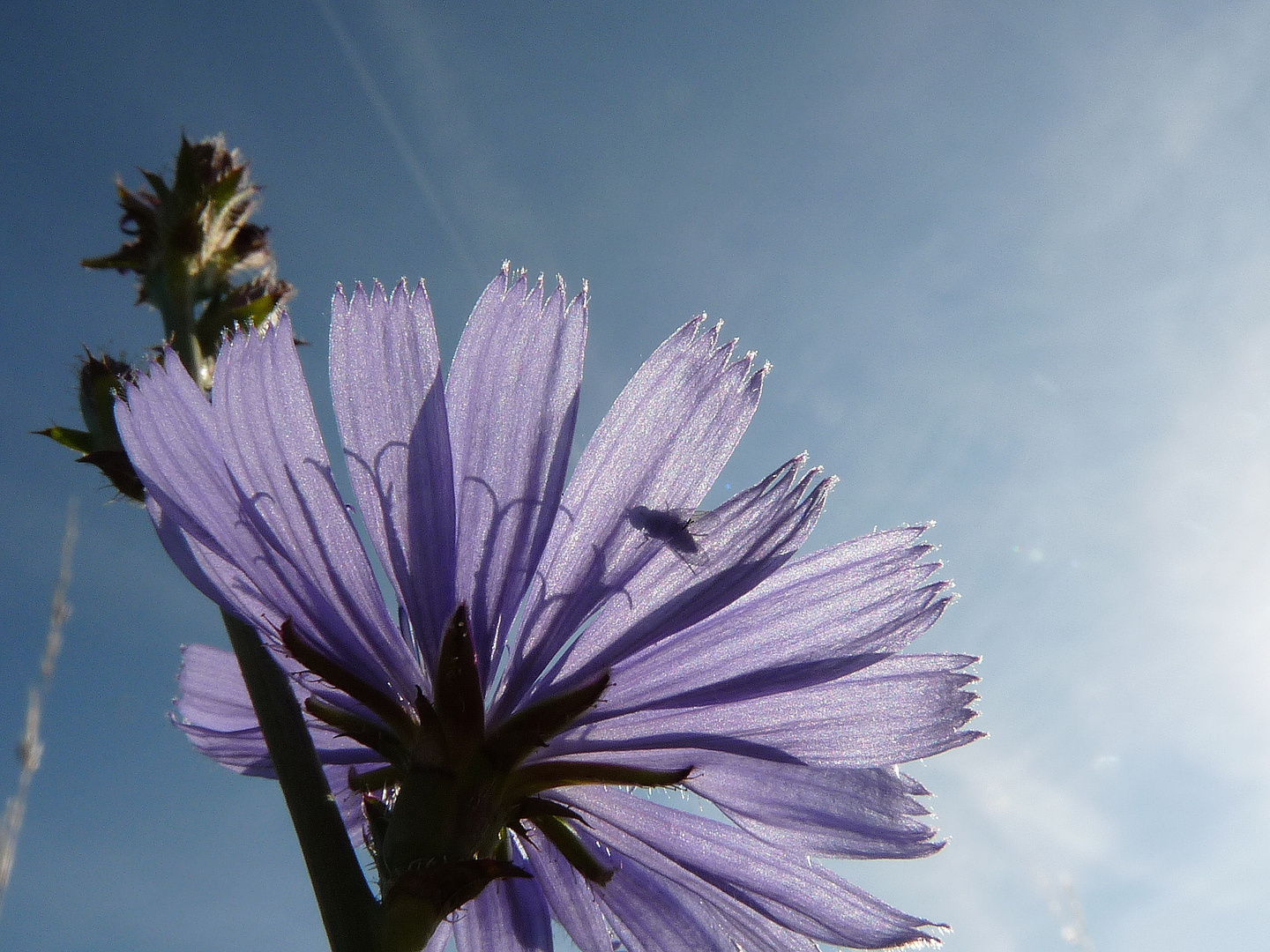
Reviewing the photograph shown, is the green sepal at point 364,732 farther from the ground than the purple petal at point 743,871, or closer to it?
closer to it

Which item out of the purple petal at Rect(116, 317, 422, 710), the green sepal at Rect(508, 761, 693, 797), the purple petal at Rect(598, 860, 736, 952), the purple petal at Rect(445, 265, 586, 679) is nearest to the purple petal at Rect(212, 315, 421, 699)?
the purple petal at Rect(116, 317, 422, 710)

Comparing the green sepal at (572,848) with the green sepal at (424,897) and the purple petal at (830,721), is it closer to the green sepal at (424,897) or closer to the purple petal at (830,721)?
the purple petal at (830,721)

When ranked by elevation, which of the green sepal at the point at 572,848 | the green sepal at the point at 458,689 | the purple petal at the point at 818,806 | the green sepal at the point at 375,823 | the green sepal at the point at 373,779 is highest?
the purple petal at the point at 818,806

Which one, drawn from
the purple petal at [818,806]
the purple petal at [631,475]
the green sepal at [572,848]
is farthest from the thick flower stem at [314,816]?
the purple petal at [818,806]

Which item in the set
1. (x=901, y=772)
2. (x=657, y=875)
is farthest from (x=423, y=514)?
(x=901, y=772)

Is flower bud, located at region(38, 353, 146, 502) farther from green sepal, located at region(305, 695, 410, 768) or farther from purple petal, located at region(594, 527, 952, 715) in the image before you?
purple petal, located at region(594, 527, 952, 715)

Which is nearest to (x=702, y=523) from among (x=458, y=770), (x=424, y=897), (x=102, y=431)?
(x=458, y=770)
